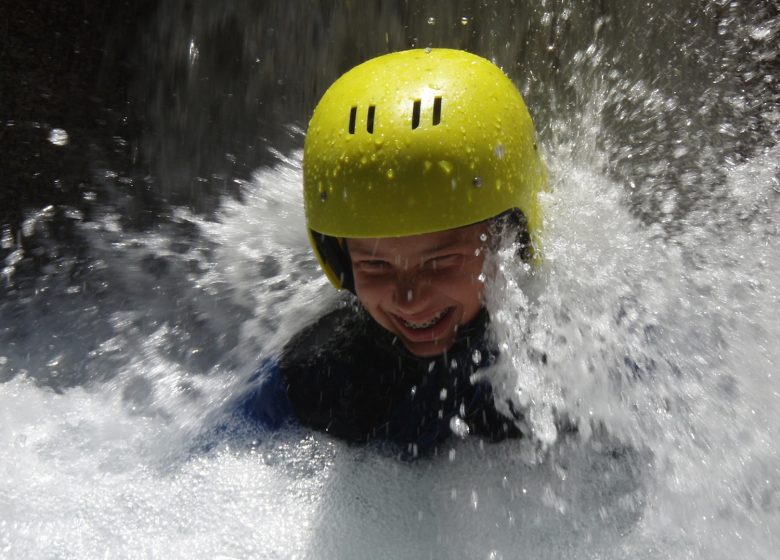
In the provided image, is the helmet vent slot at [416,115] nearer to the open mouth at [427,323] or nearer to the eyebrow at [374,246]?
the eyebrow at [374,246]

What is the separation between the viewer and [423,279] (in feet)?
7.07

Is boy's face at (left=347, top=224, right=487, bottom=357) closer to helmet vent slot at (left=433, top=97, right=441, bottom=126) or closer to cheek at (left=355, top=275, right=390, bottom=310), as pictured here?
cheek at (left=355, top=275, right=390, bottom=310)

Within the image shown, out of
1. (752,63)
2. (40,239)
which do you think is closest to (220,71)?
(40,239)

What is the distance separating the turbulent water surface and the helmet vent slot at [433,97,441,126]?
0.42m

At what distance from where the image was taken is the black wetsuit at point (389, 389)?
7.51ft

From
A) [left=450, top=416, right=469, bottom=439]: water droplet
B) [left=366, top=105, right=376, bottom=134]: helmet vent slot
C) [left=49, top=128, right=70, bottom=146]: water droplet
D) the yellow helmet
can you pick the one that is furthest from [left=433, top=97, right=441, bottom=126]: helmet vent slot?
[left=49, top=128, right=70, bottom=146]: water droplet

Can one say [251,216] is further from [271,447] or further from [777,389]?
[777,389]

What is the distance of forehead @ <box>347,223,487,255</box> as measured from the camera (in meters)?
2.14

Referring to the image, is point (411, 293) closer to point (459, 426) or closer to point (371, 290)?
point (371, 290)

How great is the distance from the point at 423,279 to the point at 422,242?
94mm

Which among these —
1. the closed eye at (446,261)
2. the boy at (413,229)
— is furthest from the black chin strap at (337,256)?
the closed eye at (446,261)

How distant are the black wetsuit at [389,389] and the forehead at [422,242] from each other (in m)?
0.23

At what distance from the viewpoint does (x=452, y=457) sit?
2.32m

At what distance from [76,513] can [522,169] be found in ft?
4.93
